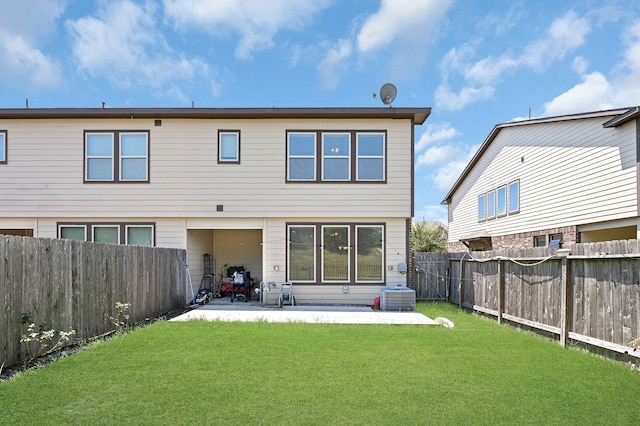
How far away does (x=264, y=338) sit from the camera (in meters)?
6.76

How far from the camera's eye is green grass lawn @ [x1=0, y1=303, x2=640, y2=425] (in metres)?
3.67

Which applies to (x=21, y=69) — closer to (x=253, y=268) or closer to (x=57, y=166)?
(x=57, y=166)

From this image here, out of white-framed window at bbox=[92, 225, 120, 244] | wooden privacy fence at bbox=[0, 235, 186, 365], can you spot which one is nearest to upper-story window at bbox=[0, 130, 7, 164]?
white-framed window at bbox=[92, 225, 120, 244]

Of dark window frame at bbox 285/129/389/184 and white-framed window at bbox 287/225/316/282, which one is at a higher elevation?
dark window frame at bbox 285/129/389/184

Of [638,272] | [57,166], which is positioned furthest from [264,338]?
[57,166]

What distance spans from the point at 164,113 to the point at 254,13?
4198 millimetres

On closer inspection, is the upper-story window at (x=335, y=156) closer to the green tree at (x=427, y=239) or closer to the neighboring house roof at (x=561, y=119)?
the neighboring house roof at (x=561, y=119)

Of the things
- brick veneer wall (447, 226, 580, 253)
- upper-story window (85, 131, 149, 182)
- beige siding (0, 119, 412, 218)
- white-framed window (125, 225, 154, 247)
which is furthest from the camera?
brick veneer wall (447, 226, 580, 253)

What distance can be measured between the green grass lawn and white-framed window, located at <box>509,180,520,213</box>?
861 cm

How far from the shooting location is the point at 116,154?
11062 mm

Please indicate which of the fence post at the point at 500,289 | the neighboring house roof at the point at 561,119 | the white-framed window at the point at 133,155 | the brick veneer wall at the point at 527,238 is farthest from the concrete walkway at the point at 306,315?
the neighboring house roof at the point at 561,119

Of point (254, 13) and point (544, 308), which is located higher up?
point (254, 13)

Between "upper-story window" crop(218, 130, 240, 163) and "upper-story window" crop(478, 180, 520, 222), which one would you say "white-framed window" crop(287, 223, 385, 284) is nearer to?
"upper-story window" crop(218, 130, 240, 163)

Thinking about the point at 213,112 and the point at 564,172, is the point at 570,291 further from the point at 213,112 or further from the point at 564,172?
the point at 213,112
